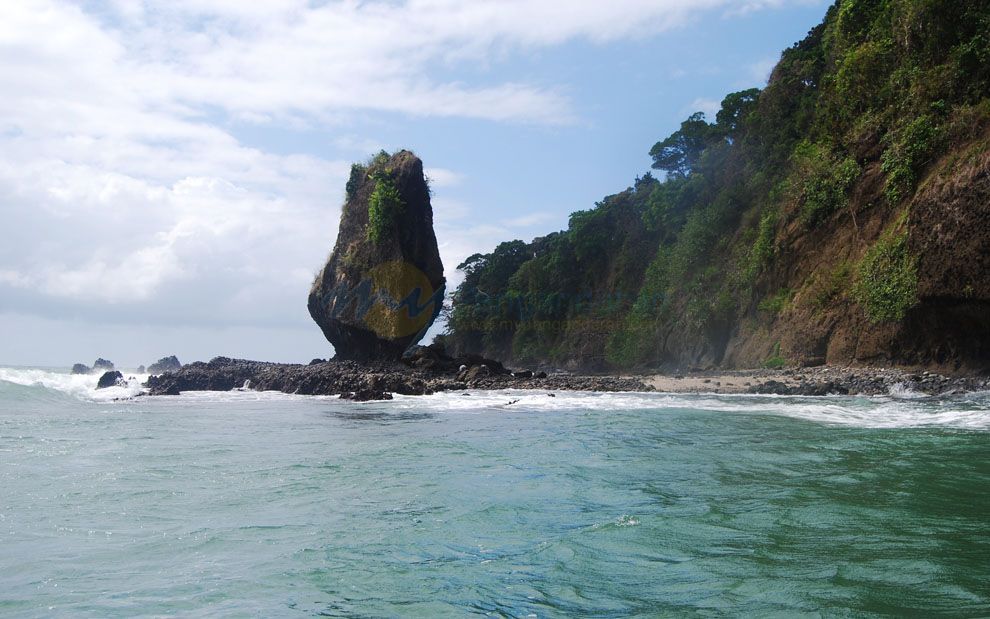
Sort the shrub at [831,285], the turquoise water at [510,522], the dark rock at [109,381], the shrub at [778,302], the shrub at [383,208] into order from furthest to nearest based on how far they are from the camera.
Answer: the shrub at [383,208] < the dark rock at [109,381] < the shrub at [778,302] < the shrub at [831,285] < the turquoise water at [510,522]

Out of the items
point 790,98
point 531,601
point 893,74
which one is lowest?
point 531,601

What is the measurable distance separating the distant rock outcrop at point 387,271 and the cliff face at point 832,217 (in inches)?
529

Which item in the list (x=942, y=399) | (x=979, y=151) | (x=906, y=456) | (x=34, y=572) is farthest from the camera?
(x=979, y=151)

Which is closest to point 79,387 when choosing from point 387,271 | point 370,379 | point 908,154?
point 387,271

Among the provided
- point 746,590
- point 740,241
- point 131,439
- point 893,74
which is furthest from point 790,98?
→ point 746,590

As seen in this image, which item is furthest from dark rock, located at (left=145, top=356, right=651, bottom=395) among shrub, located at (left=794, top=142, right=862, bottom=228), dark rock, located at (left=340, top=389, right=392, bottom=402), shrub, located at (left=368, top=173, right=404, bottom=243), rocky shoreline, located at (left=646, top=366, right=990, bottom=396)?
shrub, located at (left=794, top=142, right=862, bottom=228)

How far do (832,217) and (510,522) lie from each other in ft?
77.0

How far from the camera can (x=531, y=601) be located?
453 centimetres

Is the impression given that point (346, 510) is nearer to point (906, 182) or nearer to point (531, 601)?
point (531, 601)

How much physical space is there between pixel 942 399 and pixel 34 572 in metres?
17.0

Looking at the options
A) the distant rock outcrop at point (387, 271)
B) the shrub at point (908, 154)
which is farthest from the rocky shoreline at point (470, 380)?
the shrub at point (908, 154)

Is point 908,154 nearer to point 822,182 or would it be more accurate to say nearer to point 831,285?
point 831,285

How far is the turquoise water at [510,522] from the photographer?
4566 millimetres

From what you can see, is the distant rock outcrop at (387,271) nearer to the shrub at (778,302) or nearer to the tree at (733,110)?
the shrub at (778,302)
